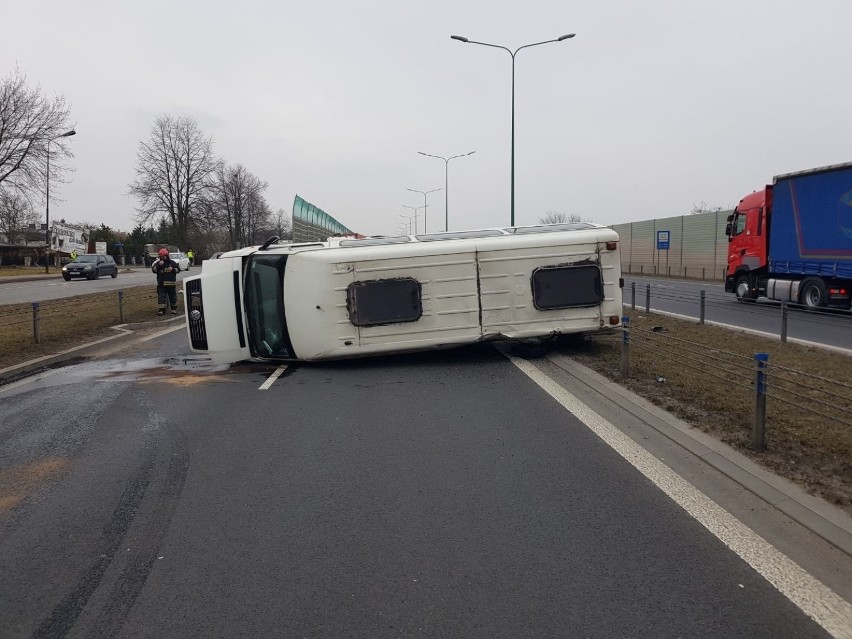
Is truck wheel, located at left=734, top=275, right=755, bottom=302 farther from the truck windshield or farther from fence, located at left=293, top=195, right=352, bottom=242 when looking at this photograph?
the truck windshield

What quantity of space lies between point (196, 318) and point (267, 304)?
51.4 inches

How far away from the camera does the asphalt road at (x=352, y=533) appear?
11.1 ft

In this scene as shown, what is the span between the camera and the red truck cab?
22328mm

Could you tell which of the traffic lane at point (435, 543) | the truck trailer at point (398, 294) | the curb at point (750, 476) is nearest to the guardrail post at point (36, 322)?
the truck trailer at point (398, 294)

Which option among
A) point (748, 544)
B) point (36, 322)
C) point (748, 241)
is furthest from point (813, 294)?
point (36, 322)

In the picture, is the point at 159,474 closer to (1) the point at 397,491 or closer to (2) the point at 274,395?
(1) the point at 397,491

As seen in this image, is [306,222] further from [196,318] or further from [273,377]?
[273,377]

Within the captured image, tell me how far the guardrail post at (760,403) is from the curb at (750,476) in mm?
219

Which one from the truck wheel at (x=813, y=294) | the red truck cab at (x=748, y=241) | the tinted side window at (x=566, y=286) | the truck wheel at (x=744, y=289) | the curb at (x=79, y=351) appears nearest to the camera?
the curb at (x=79, y=351)

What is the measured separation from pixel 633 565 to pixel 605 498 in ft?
3.58

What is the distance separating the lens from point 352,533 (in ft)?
14.5

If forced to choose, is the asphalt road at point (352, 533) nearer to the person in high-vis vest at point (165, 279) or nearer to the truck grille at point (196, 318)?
the truck grille at point (196, 318)

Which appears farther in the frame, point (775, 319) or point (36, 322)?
point (775, 319)

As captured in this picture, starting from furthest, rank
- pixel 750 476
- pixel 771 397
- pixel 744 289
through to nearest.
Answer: pixel 744 289 < pixel 771 397 < pixel 750 476
